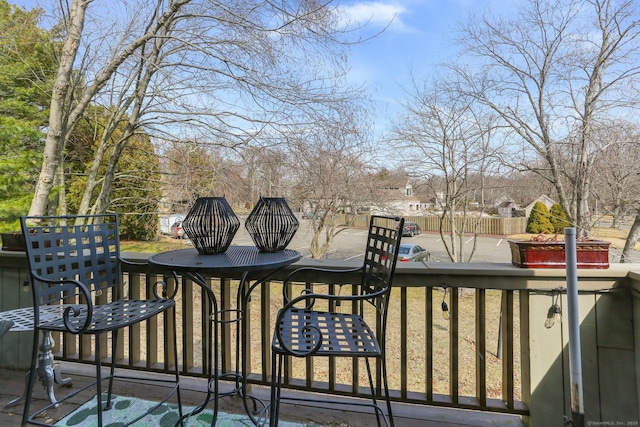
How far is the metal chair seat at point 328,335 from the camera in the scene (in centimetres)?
112

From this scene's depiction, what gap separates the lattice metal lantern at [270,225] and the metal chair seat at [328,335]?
1.11 feet

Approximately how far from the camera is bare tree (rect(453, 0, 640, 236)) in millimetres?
4641

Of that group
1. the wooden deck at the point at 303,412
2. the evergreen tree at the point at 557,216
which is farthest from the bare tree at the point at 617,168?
the wooden deck at the point at 303,412

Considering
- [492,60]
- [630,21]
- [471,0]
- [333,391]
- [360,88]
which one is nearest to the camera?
[333,391]

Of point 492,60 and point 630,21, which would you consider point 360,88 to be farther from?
point 630,21

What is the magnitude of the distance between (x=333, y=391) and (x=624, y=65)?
586 centimetres

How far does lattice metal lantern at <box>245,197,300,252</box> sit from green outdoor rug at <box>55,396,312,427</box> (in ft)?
2.62

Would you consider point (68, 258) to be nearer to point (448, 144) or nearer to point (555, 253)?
point (555, 253)

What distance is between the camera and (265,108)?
435 centimetres

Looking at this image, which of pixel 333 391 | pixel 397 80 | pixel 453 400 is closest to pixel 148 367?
pixel 333 391

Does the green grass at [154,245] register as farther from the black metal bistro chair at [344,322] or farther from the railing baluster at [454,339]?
the railing baluster at [454,339]

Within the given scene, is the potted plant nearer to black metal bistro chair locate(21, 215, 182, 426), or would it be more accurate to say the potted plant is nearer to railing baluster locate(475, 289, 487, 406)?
railing baluster locate(475, 289, 487, 406)

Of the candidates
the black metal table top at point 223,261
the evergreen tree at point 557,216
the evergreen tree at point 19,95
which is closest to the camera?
the black metal table top at point 223,261

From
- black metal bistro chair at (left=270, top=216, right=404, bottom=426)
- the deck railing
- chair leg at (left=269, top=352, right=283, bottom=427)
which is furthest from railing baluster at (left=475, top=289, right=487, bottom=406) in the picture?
chair leg at (left=269, top=352, right=283, bottom=427)
